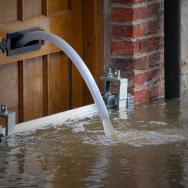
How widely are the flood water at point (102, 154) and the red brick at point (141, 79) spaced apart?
31cm

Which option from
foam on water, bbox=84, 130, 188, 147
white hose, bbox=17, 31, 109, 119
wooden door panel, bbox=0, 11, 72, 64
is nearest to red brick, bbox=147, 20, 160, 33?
wooden door panel, bbox=0, 11, 72, 64

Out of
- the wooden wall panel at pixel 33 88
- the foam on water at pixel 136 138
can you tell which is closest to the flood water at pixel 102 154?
the foam on water at pixel 136 138

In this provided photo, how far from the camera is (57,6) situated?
492 centimetres

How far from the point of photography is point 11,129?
430cm

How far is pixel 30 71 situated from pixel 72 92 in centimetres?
37

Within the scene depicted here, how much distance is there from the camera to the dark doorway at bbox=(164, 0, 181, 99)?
5.27 m

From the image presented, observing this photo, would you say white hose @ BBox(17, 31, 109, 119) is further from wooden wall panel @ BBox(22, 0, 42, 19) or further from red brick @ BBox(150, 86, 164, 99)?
red brick @ BBox(150, 86, 164, 99)

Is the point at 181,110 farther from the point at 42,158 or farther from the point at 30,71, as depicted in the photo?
the point at 42,158

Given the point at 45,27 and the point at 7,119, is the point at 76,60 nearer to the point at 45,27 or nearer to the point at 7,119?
the point at 7,119

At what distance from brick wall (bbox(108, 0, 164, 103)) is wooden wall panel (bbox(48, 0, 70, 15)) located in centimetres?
24

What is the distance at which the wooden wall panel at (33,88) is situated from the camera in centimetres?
475

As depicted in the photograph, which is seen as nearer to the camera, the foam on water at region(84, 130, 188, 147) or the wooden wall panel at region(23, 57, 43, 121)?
the foam on water at region(84, 130, 188, 147)

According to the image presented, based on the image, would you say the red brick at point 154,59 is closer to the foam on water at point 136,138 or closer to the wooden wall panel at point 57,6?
the wooden wall panel at point 57,6

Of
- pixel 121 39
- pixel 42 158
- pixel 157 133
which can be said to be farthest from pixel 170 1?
pixel 42 158
